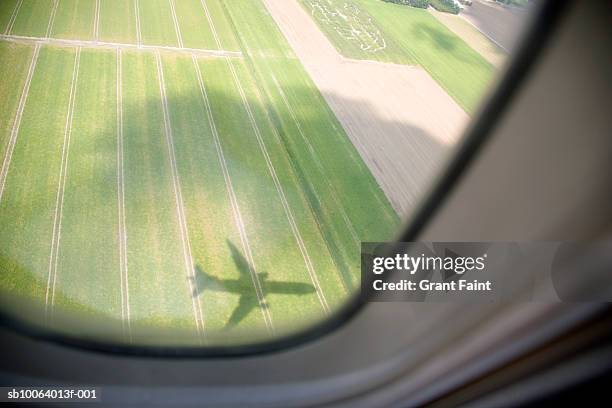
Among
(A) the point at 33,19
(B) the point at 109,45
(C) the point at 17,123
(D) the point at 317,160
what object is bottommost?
(D) the point at 317,160

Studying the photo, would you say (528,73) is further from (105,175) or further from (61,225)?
(105,175)

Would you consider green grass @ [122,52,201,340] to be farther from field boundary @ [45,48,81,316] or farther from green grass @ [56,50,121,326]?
field boundary @ [45,48,81,316]

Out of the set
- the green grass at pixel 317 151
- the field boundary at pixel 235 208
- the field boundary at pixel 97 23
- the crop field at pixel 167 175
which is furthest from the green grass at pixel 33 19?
the green grass at pixel 317 151

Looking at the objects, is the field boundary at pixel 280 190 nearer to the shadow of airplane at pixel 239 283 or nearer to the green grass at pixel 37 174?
the shadow of airplane at pixel 239 283

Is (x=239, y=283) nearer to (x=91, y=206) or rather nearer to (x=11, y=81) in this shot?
(x=91, y=206)

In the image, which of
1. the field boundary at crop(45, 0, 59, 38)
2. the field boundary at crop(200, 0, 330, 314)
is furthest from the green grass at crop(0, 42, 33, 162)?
the field boundary at crop(200, 0, 330, 314)

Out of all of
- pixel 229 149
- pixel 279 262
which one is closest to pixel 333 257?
pixel 279 262

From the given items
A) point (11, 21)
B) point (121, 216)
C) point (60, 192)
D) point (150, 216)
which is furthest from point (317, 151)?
point (11, 21)
